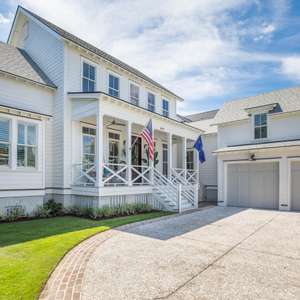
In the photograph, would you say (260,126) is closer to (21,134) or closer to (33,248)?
(21,134)

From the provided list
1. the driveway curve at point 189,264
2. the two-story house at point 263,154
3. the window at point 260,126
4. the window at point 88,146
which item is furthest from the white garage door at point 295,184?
the window at point 88,146

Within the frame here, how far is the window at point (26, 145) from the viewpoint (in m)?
10.2

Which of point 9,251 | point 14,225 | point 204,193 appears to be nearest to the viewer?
point 9,251

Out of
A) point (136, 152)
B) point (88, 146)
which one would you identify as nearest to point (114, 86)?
point (88, 146)

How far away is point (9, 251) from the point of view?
5430mm

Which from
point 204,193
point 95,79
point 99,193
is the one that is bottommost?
point 204,193

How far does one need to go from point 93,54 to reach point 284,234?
453 inches

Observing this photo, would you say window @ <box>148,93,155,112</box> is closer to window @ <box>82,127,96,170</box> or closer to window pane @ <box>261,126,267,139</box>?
window @ <box>82,127,96,170</box>

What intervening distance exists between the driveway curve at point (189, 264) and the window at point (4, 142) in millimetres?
5477

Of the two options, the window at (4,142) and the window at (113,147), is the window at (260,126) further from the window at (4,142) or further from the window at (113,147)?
the window at (4,142)

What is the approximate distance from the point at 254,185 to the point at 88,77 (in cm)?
1135

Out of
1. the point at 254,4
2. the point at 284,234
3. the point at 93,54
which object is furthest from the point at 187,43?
the point at 284,234

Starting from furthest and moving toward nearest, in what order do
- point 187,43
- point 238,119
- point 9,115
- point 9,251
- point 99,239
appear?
point 238,119 < point 187,43 < point 9,115 < point 99,239 < point 9,251

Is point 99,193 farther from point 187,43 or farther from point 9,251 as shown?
point 187,43
